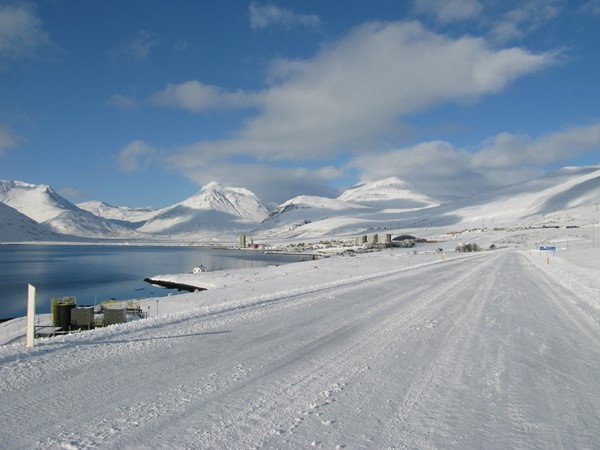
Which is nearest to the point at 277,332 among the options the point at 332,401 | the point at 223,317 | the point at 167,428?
the point at 223,317

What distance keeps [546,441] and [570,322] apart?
8.93m

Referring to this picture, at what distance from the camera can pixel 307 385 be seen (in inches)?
260

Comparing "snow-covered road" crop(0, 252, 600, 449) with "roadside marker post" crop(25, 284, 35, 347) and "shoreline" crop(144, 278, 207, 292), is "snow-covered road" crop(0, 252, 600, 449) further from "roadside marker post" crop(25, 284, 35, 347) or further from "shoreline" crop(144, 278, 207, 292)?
"shoreline" crop(144, 278, 207, 292)

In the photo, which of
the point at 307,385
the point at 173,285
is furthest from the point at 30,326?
the point at 173,285

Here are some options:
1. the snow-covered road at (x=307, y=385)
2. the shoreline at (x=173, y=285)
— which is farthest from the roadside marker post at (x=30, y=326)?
the shoreline at (x=173, y=285)

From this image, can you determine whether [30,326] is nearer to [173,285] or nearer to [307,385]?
[307,385]

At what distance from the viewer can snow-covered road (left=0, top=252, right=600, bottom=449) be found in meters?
5.01

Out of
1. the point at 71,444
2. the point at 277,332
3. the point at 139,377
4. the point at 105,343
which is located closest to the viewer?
the point at 71,444

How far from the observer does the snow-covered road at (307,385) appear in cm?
501

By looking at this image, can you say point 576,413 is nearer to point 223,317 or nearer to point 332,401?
point 332,401

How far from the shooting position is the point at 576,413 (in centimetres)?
585

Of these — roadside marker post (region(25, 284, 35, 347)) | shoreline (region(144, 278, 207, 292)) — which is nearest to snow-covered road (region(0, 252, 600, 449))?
roadside marker post (region(25, 284, 35, 347))

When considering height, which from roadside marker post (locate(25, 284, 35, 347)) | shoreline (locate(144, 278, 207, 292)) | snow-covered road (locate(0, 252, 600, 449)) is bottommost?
shoreline (locate(144, 278, 207, 292))

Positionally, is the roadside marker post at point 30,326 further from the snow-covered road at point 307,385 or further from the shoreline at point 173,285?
the shoreline at point 173,285
